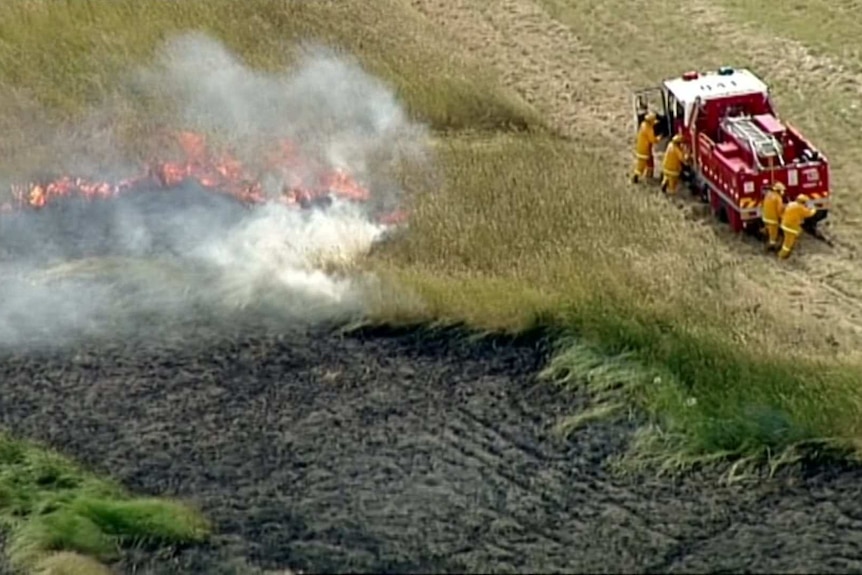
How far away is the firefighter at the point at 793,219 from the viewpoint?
63.4ft

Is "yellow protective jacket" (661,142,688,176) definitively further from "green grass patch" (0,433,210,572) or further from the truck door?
"green grass patch" (0,433,210,572)

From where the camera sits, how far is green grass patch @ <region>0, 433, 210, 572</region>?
14.1 metres

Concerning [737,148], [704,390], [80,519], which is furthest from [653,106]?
[80,519]

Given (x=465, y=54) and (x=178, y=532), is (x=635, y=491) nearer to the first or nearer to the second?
(x=178, y=532)

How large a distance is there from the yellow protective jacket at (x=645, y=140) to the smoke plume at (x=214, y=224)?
253cm

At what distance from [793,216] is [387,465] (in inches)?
251

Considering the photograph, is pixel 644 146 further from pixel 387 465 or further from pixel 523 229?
pixel 387 465

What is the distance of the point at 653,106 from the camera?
2383cm

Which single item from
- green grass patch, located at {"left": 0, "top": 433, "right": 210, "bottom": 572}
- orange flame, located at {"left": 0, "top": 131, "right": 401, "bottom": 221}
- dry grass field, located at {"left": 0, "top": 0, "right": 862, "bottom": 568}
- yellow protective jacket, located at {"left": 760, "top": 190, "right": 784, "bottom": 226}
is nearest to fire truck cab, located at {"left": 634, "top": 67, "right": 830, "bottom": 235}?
yellow protective jacket, located at {"left": 760, "top": 190, "right": 784, "bottom": 226}

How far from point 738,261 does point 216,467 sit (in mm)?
6631

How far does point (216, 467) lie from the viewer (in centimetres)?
1529

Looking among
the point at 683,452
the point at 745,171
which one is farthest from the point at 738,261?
the point at 683,452

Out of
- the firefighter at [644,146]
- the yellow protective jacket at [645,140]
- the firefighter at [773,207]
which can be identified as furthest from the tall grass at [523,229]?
the firefighter at [773,207]

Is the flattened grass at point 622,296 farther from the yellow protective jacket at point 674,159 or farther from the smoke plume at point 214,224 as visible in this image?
the smoke plume at point 214,224
